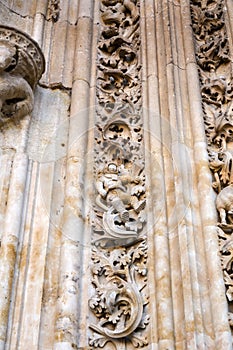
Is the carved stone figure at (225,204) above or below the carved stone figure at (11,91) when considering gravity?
below

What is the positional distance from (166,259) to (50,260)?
2.08ft

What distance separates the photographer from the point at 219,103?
3750 millimetres

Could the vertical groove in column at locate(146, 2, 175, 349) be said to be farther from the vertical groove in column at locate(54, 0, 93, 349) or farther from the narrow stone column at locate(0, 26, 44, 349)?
the narrow stone column at locate(0, 26, 44, 349)

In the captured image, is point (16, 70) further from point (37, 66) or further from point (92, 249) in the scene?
point (92, 249)

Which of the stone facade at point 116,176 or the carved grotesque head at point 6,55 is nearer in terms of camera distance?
the stone facade at point 116,176

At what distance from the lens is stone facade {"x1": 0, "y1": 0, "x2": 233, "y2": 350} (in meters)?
2.81

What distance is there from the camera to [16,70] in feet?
11.8

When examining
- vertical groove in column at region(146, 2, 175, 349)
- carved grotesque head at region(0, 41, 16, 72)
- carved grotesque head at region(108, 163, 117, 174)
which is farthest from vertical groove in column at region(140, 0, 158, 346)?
carved grotesque head at region(0, 41, 16, 72)

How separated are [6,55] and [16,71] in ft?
0.42

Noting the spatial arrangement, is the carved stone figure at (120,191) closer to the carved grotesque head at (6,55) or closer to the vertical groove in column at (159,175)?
the vertical groove in column at (159,175)

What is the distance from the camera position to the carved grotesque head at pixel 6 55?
349 centimetres

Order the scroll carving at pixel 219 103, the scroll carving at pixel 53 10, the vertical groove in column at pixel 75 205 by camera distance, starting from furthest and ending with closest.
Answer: the scroll carving at pixel 53 10 < the scroll carving at pixel 219 103 < the vertical groove in column at pixel 75 205

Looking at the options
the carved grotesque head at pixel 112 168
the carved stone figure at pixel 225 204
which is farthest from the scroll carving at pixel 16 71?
the carved stone figure at pixel 225 204

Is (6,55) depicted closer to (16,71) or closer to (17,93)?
(16,71)
